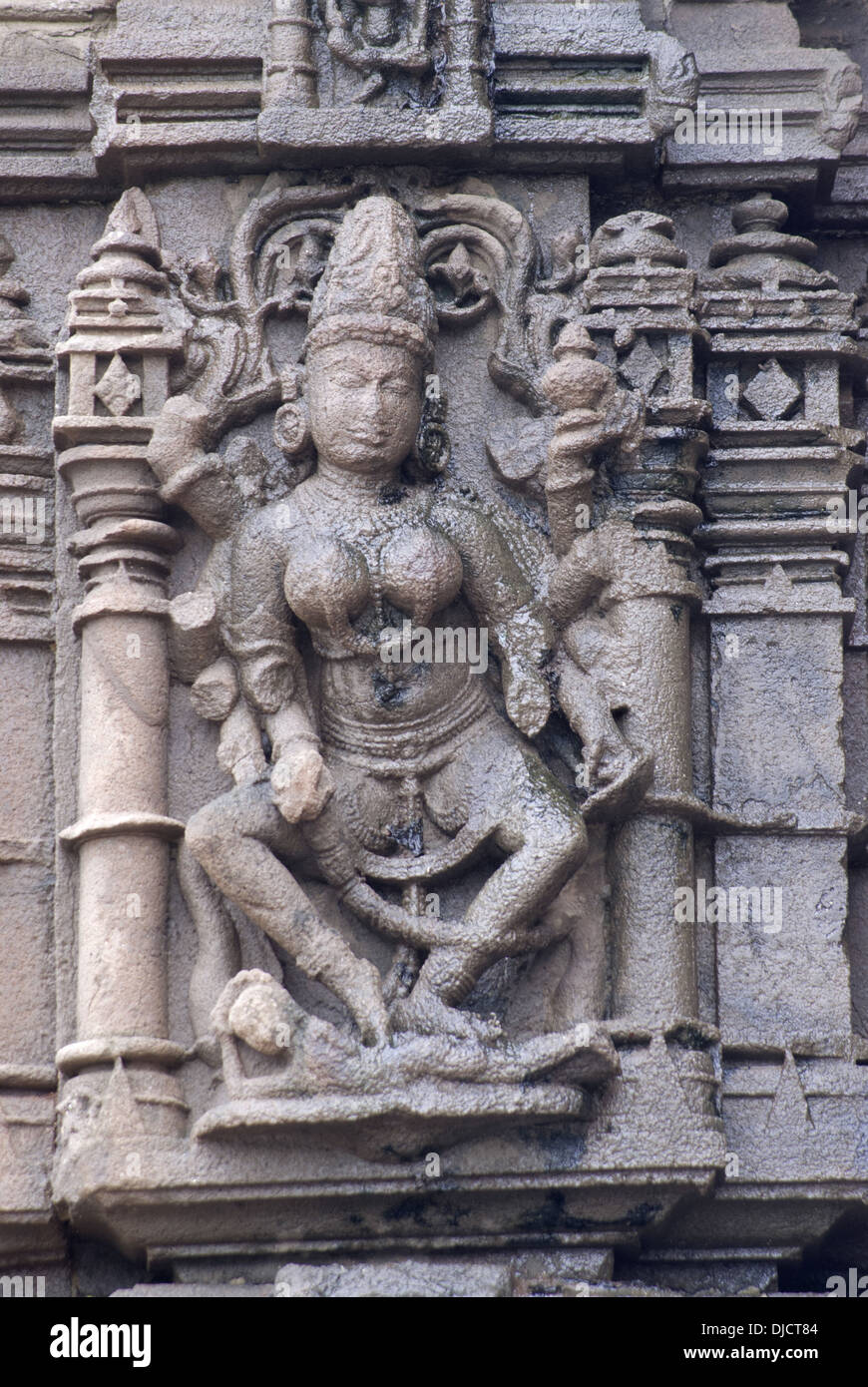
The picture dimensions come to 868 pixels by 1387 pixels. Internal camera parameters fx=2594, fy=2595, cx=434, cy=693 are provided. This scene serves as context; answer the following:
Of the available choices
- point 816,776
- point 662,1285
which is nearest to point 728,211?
point 816,776

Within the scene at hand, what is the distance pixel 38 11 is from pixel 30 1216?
13.8 feet

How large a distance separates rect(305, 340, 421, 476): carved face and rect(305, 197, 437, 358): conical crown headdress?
0.05m

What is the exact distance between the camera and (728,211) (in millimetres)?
9250

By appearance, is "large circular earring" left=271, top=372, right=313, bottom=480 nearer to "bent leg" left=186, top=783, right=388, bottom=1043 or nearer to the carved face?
the carved face

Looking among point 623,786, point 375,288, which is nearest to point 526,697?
Answer: point 623,786

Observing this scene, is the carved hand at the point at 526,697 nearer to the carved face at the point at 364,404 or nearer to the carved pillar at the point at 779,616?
the carved pillar at the point at 779,616

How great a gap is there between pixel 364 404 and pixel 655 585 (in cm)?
112

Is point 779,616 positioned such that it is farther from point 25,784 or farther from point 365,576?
point 25,784

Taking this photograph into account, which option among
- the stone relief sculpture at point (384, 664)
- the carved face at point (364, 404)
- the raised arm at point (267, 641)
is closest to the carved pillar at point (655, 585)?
the stone relief sculpture at point (384, 664)

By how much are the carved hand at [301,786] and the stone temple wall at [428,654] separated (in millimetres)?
28

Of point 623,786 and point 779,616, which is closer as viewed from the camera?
point 623,786

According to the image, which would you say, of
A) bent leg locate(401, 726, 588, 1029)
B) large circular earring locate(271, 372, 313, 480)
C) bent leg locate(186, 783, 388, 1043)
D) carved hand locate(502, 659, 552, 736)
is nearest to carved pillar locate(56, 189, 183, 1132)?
bent leg locate(186, 783, 388, 1043)

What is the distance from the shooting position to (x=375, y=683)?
333 inches
